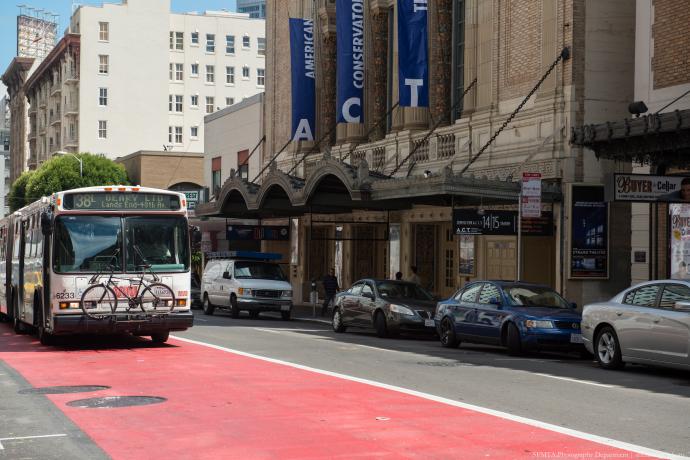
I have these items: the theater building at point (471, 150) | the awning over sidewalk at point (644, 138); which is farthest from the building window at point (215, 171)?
the awning over sidewalk at point (644, 138)

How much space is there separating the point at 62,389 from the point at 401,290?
13.9 m

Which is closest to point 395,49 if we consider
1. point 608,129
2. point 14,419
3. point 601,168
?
point 601,168

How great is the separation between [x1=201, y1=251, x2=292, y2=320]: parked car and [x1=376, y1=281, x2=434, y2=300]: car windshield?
8.55 m

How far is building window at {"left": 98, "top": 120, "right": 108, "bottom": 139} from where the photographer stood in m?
99.6

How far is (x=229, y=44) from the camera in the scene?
110 metres

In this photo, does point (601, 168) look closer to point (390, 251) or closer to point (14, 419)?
point (390, 251)

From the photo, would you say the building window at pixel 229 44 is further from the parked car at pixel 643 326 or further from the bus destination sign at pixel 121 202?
the parked car at pixel 643 326

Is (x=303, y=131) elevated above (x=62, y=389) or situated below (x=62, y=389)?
above

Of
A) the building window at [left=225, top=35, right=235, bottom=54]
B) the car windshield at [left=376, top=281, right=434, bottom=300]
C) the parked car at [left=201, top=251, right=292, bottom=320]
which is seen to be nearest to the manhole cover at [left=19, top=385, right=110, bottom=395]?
the car windshield at [left=376, top=281, right=434, bottom=300]

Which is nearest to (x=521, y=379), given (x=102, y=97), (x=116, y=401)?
(x=116, y=401)

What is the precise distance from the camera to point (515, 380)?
15500 millimetres

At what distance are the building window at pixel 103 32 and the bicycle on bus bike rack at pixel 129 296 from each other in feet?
277

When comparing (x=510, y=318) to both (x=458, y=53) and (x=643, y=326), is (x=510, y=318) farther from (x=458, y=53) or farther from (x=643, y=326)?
(x=458, y=53)

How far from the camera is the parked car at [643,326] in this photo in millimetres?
15836
